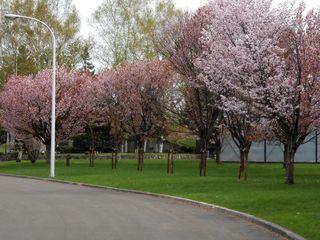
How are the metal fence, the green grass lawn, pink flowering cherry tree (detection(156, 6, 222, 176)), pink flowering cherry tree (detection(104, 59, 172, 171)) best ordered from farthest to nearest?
the metal fence → pink flowering cherry tree (detection(104, 59, 172, 171)) → pink flowering cherry tree (detection(156, 6, 222, 176)) → the green grass lawn

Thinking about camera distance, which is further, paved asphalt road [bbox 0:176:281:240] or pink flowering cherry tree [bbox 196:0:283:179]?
pink flowering cherry tree [bbox 196:0:283:179]

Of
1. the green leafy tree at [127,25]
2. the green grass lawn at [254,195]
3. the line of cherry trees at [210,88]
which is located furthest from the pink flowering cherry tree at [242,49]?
the green leafy tree at [127,25]

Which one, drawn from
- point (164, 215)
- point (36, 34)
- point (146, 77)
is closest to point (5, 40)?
point (36, 34)

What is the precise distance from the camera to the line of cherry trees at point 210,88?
2264 centimetres

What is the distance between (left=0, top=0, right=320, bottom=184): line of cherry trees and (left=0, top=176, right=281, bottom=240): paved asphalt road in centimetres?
698

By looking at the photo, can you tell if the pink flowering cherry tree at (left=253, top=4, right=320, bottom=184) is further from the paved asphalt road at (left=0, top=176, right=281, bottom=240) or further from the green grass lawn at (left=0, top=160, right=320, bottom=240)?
the paved asphalt road at (left=0, top=176, right=281, bottom=240)

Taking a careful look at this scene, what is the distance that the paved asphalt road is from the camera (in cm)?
1105

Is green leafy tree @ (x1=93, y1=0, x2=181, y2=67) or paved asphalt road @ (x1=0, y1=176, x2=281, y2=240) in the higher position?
green leafy tree @ (x1=93, y1=0, x2=181, y2=67)

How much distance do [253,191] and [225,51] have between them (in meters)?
7.00

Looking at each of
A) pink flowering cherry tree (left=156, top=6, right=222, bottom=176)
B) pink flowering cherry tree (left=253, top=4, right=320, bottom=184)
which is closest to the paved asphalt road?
pink flowering cherry tree (left=253, top=4, right=320, bottom=184)

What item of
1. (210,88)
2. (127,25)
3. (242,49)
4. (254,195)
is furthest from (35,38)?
(254,195)

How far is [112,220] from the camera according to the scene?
13.3m

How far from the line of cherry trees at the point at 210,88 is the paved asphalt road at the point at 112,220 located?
275 inches

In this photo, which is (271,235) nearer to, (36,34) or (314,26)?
(314,26)
